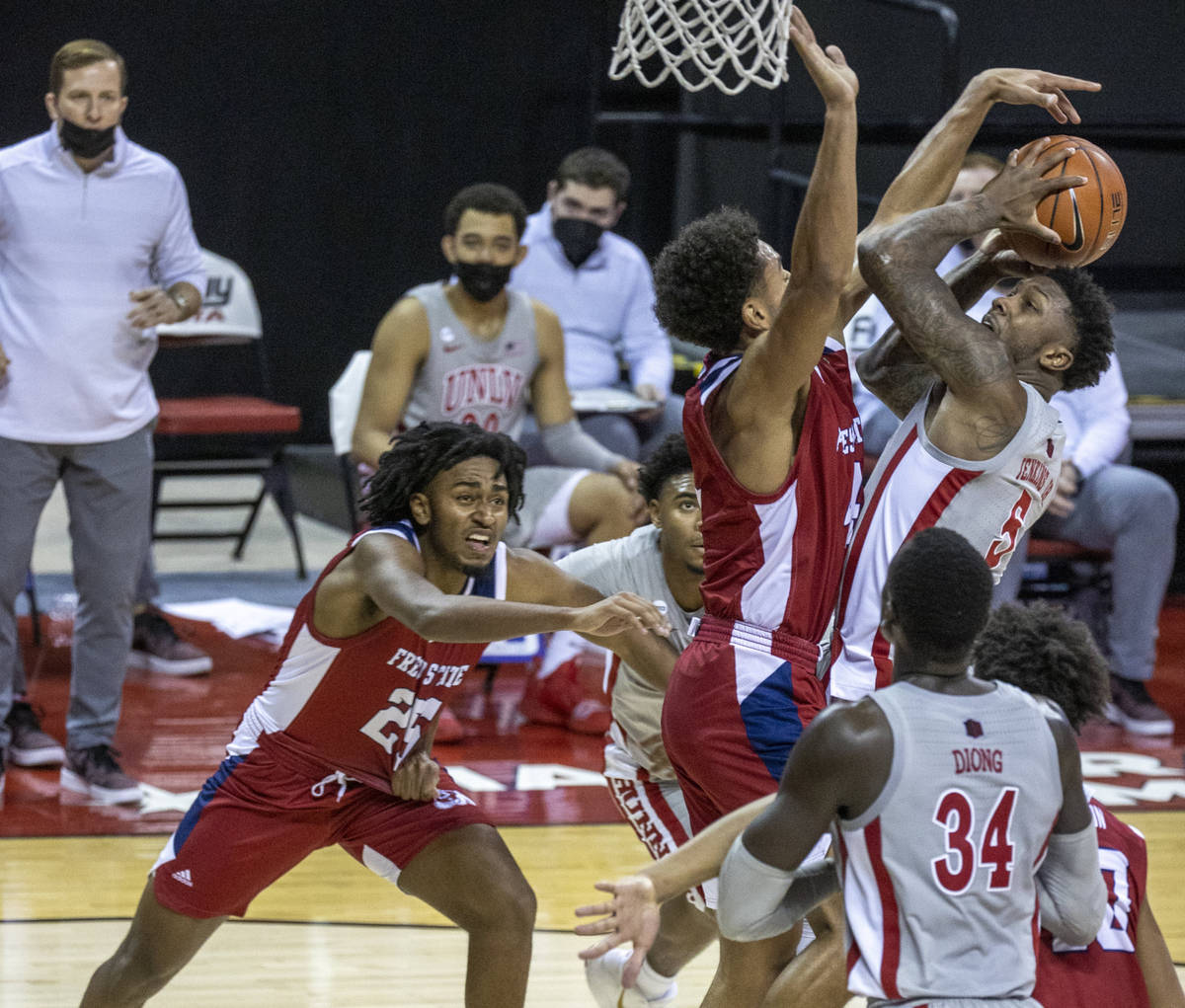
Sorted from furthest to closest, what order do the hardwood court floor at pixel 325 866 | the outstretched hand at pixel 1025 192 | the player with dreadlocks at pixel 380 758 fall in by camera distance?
the hardwood court floor at pixel 325 866
the player with dreadlocks at pixel 380 758
the outstretched hand at pixel 1025 192

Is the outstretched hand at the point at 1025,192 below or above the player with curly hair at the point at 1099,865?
above

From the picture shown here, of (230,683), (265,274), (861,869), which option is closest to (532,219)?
(230,683)

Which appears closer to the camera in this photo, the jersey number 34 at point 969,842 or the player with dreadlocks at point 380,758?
the jersey number 34 at point 969,842

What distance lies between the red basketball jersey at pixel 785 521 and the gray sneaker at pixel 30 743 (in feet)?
10.3

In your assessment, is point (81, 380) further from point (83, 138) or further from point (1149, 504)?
point (1149, 504)

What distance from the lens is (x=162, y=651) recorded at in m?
6.80

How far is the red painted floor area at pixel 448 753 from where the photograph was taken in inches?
205

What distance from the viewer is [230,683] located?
6.59 m

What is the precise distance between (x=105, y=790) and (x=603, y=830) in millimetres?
1485

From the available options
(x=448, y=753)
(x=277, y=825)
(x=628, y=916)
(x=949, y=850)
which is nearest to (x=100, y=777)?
(x=448, y=753)

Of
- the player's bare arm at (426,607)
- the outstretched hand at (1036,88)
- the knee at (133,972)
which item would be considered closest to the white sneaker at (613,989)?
the player's bare arm at (426,607)

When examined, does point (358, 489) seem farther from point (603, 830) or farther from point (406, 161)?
point (406, 161)

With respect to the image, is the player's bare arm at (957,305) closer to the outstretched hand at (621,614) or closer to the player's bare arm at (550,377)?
the outstretched hand at (621,614)

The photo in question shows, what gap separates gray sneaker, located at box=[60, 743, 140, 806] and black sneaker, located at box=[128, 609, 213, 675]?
141cm
